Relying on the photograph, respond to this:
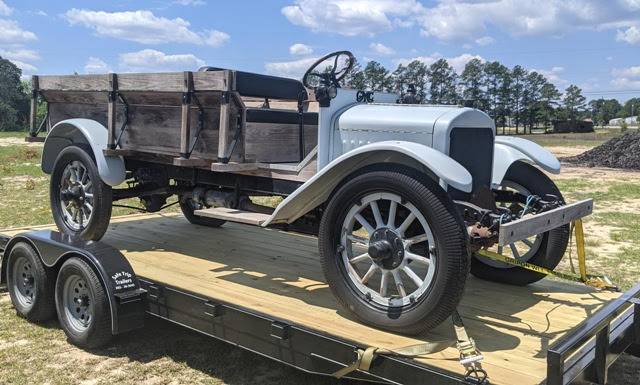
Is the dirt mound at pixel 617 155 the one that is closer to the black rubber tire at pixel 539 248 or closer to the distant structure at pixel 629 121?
the black rubber tire at pixel 539 248

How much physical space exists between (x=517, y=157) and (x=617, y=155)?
69.7ft

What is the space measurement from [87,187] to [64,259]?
114 cm

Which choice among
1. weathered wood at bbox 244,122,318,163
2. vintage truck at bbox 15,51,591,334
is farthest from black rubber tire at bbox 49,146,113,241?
weathered wood at bbox 244,122,318,163

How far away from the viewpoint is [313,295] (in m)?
4.10

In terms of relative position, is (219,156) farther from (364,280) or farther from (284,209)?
(364,280)

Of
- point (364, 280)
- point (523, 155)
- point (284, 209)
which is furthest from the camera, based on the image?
point (523, 155)

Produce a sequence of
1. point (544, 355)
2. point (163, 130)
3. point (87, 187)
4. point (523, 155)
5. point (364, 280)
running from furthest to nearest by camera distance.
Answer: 1. point (87, 187)
2. point (163, 130)
3. point (523, 155)
4. point (364, 280)
5. point (544, 355)

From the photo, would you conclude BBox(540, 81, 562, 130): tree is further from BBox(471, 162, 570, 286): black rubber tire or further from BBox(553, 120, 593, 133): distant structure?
BBox(471, 162, 570, 286): black rubber tire

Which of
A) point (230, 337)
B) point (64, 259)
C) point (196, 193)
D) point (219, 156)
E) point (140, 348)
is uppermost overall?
point (219, 156)

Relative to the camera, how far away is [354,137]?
4012 millimetres

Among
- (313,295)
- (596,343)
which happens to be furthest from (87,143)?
(596,343)

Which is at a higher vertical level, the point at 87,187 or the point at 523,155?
the point at 523,155

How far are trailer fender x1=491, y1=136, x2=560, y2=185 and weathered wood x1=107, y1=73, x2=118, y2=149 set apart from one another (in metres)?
3.22

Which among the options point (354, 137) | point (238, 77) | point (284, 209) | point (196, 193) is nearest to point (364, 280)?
point (284, 209)
